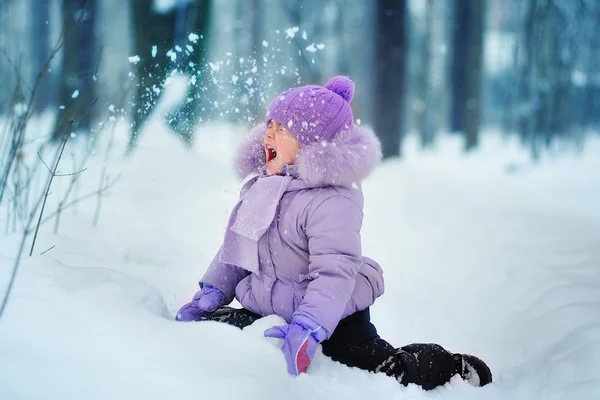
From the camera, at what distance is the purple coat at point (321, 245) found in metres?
2.02

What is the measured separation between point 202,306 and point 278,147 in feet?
2.39

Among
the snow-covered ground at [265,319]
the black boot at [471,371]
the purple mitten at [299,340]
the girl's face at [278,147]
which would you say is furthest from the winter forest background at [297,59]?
the black boot at [471,371]

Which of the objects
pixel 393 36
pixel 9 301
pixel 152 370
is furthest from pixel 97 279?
pixel 393 36

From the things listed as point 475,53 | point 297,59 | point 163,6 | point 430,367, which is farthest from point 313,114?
point 475,53

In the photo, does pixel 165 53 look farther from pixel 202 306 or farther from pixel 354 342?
pixel 354 342

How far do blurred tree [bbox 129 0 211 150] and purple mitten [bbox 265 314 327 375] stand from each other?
3523 millimetres

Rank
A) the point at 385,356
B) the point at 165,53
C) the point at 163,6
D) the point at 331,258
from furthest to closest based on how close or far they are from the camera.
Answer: the point at 163,6
the point at 165,53
the point at 385,356
the point at 331,258

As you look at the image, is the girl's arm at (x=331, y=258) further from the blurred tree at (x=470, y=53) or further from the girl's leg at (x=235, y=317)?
the blurred tree at (x=470, y=53)

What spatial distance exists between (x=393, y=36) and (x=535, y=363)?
5.83m

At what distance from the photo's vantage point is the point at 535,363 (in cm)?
254

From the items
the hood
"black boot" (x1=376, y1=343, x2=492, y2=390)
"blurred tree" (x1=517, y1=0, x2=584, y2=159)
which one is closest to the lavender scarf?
the hood

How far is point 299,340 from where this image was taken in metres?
1.89

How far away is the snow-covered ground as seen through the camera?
1577 mm

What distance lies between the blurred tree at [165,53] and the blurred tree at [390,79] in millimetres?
2362
